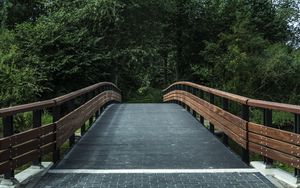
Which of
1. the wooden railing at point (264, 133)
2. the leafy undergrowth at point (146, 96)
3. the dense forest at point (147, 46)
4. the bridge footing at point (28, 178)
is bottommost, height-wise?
the leafy undergrowth at point (146, 96)

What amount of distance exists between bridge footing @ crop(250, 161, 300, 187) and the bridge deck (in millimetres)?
114

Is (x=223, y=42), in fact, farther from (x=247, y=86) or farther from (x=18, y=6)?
(x=18, y=6)

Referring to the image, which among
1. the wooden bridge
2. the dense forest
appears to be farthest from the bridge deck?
the dense forest

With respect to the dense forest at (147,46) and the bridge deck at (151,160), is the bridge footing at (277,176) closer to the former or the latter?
the bridge deck at (151,160)

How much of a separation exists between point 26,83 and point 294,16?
25353 mm

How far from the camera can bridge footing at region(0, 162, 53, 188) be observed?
5.95 metres

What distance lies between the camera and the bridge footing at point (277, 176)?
242 inches

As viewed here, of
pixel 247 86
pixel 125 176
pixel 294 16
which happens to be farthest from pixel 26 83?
pixel 294 16

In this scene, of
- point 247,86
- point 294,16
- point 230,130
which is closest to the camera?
point 230,130

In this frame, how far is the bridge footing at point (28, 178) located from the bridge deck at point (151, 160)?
0.37ft

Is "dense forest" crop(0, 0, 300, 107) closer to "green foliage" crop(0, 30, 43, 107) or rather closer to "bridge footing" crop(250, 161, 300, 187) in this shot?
"green foliage" crop(0, 30, 43, 107)

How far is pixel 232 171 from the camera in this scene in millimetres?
7164

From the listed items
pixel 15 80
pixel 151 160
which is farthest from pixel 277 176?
pixel 15 80

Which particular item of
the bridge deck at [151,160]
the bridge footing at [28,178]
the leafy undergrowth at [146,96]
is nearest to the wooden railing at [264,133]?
the bridge deck at [151,160]
